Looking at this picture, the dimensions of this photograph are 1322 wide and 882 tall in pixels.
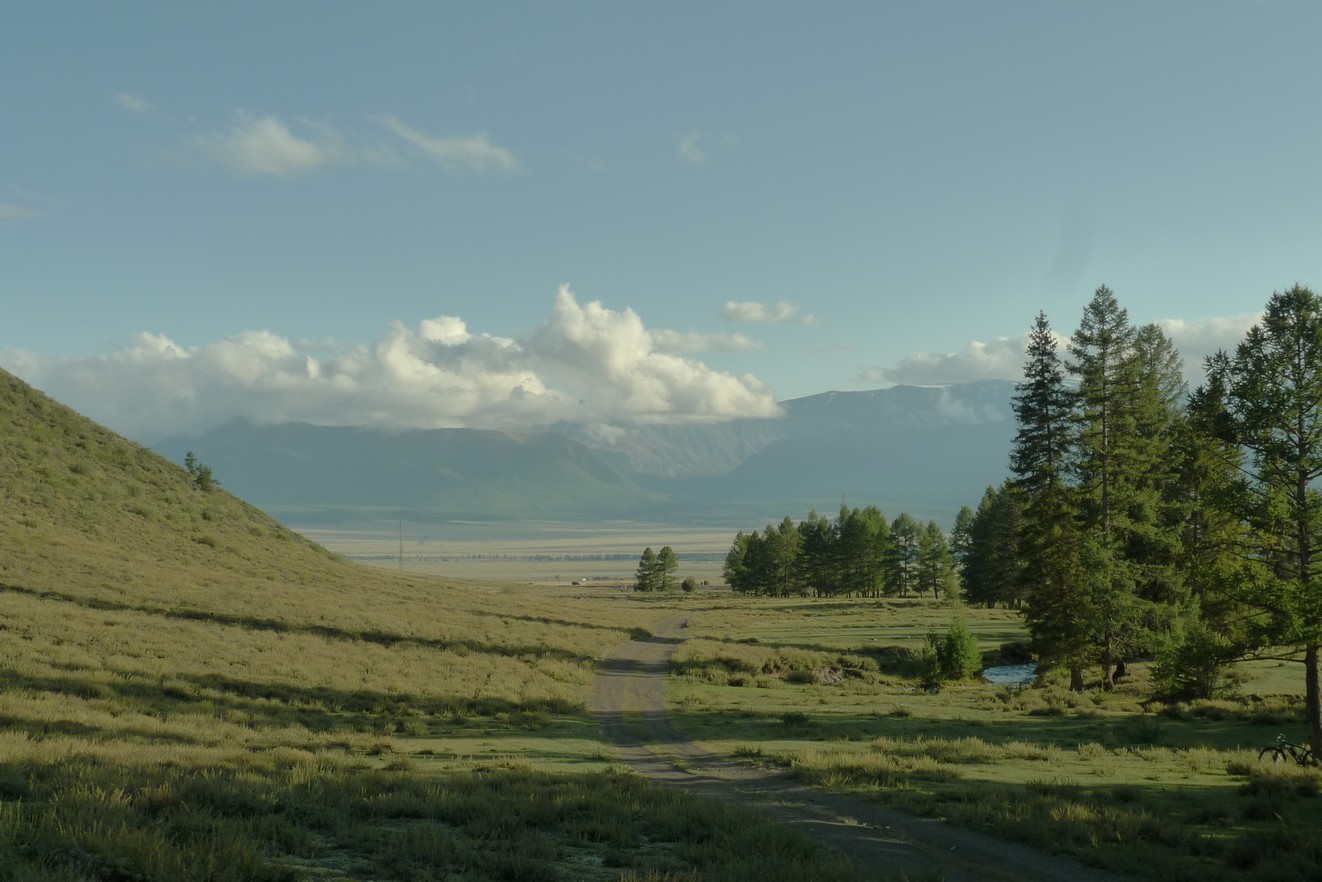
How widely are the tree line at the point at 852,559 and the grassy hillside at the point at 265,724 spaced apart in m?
62.0

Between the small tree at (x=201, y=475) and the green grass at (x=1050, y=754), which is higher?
the small tree at (x=201, y=475)

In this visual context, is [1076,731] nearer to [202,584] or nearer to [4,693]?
[4,693]

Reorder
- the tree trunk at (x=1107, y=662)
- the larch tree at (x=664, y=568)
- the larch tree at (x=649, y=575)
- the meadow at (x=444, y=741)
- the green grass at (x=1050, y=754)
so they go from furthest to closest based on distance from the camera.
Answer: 1. the larch tree at (x=664, y=568)
2. the larch tree at (x=649, y=575)
3. the tree trunk at (x=1107, y=662)
4. the green grass at (x=1050, y=754)
5. the meadow at (x=444, y=741)

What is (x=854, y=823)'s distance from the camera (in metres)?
14.6

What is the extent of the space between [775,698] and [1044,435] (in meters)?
17.9

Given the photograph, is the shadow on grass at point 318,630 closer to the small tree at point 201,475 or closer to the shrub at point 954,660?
the shrub at point 954,660

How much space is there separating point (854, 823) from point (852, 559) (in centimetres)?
10260

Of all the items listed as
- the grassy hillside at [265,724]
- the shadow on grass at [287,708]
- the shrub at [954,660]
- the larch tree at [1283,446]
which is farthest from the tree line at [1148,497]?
the shadow on grass at [287,708]

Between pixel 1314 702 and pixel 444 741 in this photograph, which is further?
pixel 444 741

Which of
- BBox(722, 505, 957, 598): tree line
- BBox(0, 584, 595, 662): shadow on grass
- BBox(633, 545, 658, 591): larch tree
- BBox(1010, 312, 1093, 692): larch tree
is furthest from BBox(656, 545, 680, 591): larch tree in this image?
BBox(1010, 312, 1093, 692): larch tree

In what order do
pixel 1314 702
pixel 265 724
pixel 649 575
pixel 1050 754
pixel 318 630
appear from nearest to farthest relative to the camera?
pixel 1314 702, pixel 1050 754, pixel 265 724, pixel 318 630, pixel 649 575

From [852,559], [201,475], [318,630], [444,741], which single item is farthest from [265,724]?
[852,559]

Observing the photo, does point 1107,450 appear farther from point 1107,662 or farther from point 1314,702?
point 1314,702

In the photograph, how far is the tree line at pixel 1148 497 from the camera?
71.0ft
